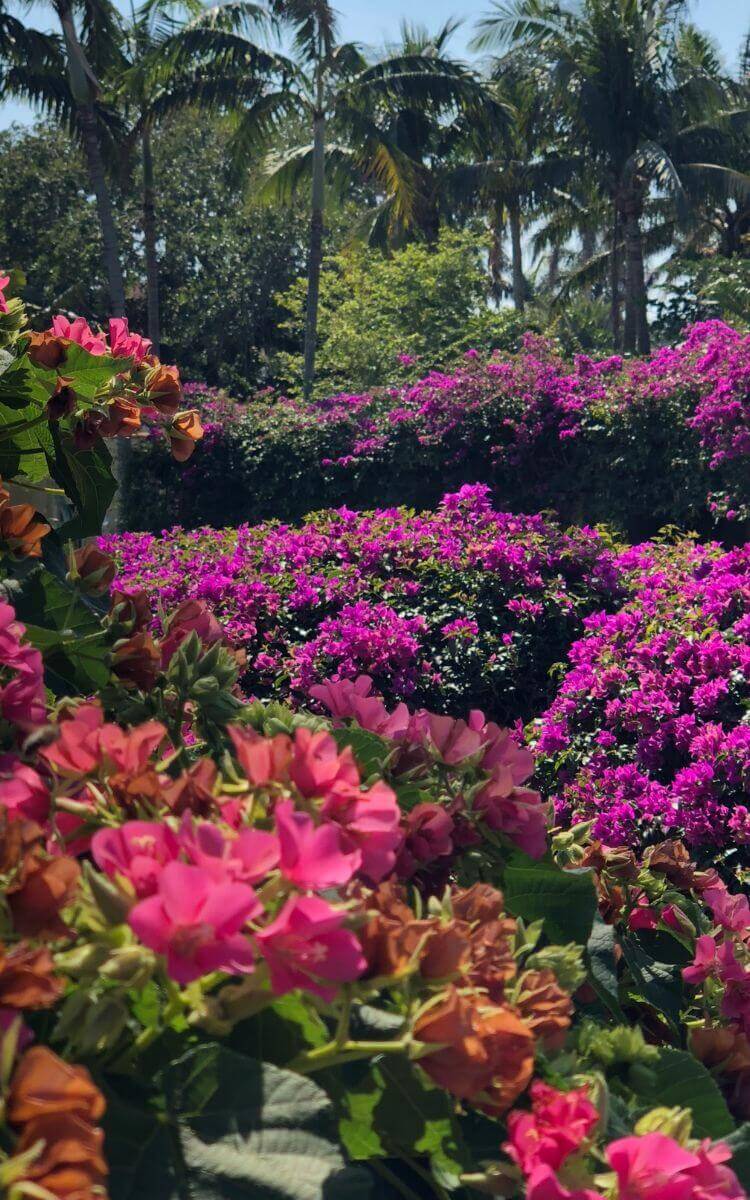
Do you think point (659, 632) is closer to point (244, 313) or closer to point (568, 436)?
point (568, 436)

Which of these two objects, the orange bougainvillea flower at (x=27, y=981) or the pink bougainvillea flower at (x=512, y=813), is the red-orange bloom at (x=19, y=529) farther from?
the orange bougainvillea flower at (x=27, y=981)

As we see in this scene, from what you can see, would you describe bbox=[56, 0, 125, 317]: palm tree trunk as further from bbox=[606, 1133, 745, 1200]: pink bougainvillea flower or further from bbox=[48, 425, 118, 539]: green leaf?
bbox=[606, 1133, 745, 1200]: pink bougainvillea flower

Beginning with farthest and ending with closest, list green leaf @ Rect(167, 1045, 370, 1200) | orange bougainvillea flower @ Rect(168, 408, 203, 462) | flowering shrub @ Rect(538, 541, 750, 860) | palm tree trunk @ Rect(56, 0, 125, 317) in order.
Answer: palm tree trunk @ Rect(56, 0, 125, 317) → flowering shrub @ Rect(538, 541, 750, 860) → orange bougainvillea flower @ Rect(168, 408, 203, 462) → green leaf @ Rect(167, 1045, 370, 1200)

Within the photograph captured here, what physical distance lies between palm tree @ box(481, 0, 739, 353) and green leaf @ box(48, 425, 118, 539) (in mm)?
21092

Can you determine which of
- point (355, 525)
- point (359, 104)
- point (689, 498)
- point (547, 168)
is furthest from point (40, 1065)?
point (547, 168)

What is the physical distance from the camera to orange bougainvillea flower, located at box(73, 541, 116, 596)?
115 centimetres

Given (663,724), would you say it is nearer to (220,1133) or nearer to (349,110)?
(220,1133)

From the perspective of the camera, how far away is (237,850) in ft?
2.06

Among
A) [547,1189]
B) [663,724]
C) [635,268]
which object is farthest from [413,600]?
[635,268]

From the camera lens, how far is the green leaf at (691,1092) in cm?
94

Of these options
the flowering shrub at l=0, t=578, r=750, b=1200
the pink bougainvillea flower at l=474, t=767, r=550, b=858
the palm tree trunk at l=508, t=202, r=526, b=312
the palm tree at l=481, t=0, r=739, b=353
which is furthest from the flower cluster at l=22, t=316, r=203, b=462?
the palm tree trunk at l=508, t=202, r=526, b=312

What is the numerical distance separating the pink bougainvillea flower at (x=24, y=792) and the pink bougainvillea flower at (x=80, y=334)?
75 centimetres

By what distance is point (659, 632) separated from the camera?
13.0 ft

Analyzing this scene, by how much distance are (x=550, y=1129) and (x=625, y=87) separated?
22.9 meters
